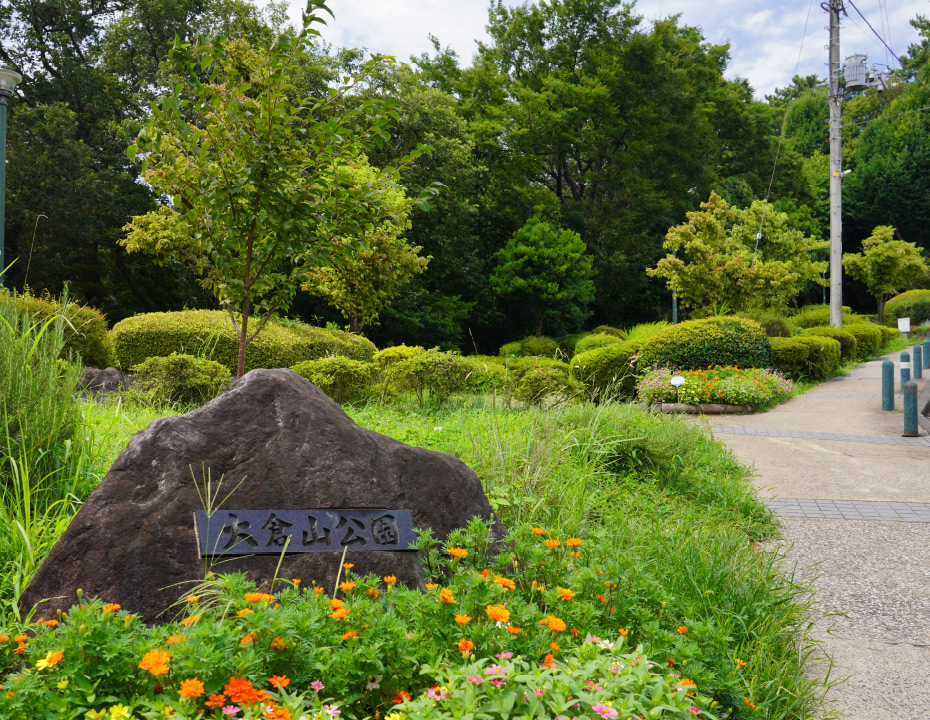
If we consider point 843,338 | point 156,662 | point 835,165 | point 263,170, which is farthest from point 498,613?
point 835,165

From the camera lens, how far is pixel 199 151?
545 centimetres

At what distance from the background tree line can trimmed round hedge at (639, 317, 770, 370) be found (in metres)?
5.58

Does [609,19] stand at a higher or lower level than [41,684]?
higher

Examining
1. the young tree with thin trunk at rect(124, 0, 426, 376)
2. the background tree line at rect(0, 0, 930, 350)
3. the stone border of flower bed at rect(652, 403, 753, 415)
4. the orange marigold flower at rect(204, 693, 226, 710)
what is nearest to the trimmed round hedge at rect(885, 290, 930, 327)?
the background tree line at rect(0, 0, 930, 350)

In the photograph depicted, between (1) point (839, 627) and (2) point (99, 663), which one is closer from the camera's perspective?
(2) point (99, 663)

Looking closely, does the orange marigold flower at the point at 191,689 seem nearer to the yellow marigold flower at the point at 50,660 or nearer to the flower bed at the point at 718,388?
the yellow marigold flower at the point at 50,660

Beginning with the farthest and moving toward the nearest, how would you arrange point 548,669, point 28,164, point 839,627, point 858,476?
point 28,164, point 858,476, point 839,627, point 548,669

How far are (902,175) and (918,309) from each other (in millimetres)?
13060

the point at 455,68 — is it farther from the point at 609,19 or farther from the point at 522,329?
the point at 522,329

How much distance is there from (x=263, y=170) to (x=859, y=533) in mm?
5151

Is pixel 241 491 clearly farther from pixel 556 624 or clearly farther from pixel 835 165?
pixel 835 165

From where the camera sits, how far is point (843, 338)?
19.8 meters

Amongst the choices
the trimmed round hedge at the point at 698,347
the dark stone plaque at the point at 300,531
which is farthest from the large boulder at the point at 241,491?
the trimmed round hedge at the point at 698,347

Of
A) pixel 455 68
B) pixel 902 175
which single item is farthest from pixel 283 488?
pixel 902 175
